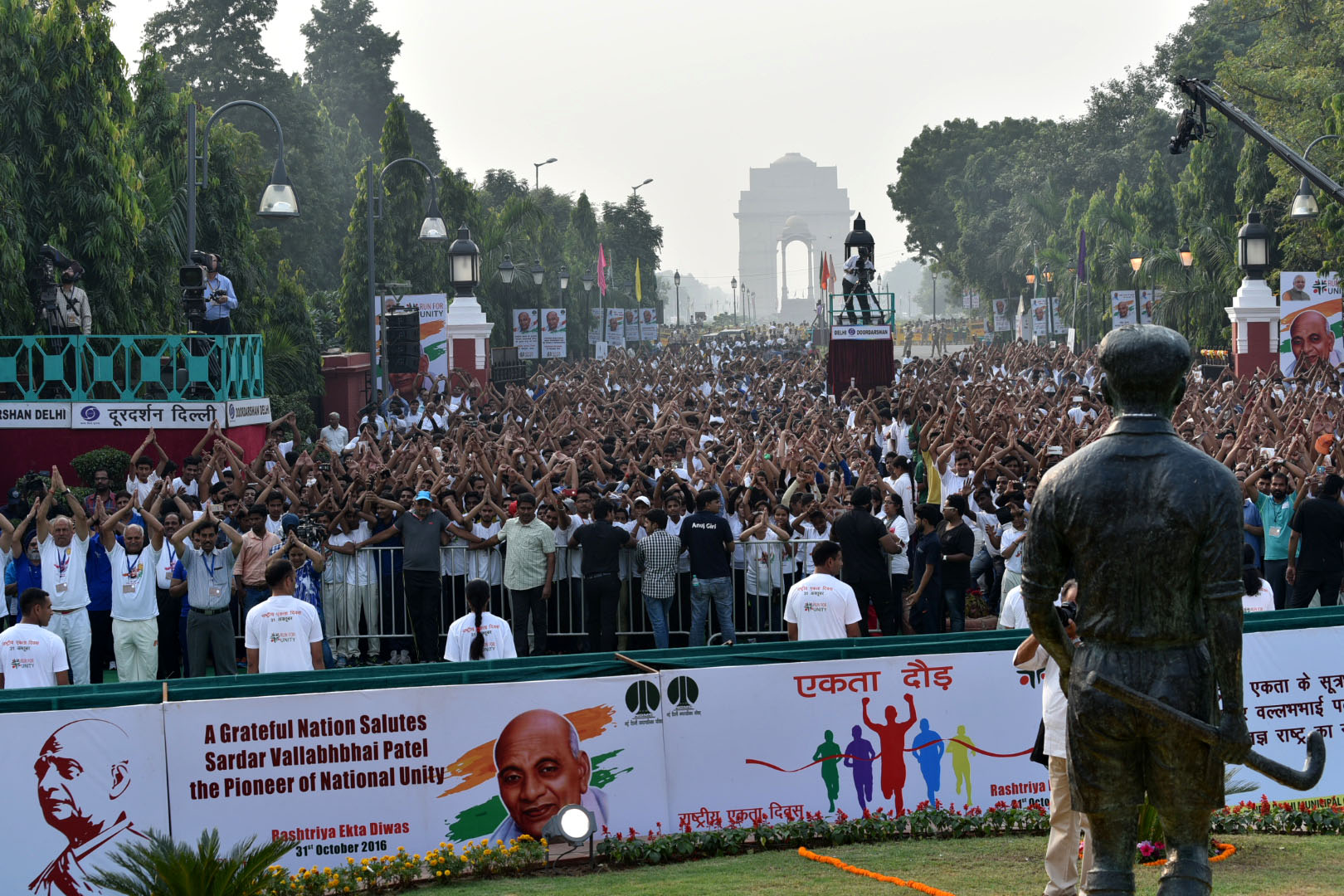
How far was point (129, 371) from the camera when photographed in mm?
20484

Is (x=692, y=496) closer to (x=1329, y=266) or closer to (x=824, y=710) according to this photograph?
(x=824, y=710)

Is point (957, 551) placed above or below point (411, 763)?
above

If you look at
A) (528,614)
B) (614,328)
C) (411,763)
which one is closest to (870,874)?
(411,763)

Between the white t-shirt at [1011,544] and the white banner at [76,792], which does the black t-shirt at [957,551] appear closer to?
the white t-shirt at [1011,544]

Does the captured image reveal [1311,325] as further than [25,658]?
Yes

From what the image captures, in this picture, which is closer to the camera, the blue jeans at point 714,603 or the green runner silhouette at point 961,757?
the green runner silhouette at point 961,757

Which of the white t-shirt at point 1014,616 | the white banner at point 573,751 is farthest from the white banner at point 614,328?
the white banner at point 573,751

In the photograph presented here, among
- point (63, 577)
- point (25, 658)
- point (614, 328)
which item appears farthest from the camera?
point (614, 328)

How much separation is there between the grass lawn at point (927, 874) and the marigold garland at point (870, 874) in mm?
41

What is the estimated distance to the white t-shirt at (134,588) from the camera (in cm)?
1130

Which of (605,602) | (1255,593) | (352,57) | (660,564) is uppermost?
(352,57)

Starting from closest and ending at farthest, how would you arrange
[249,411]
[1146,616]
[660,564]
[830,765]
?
[1146,616], [830,765], [660,564], [249,411]

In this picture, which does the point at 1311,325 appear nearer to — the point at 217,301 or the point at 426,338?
the point at 426,338

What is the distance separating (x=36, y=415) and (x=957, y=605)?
12858 mm
